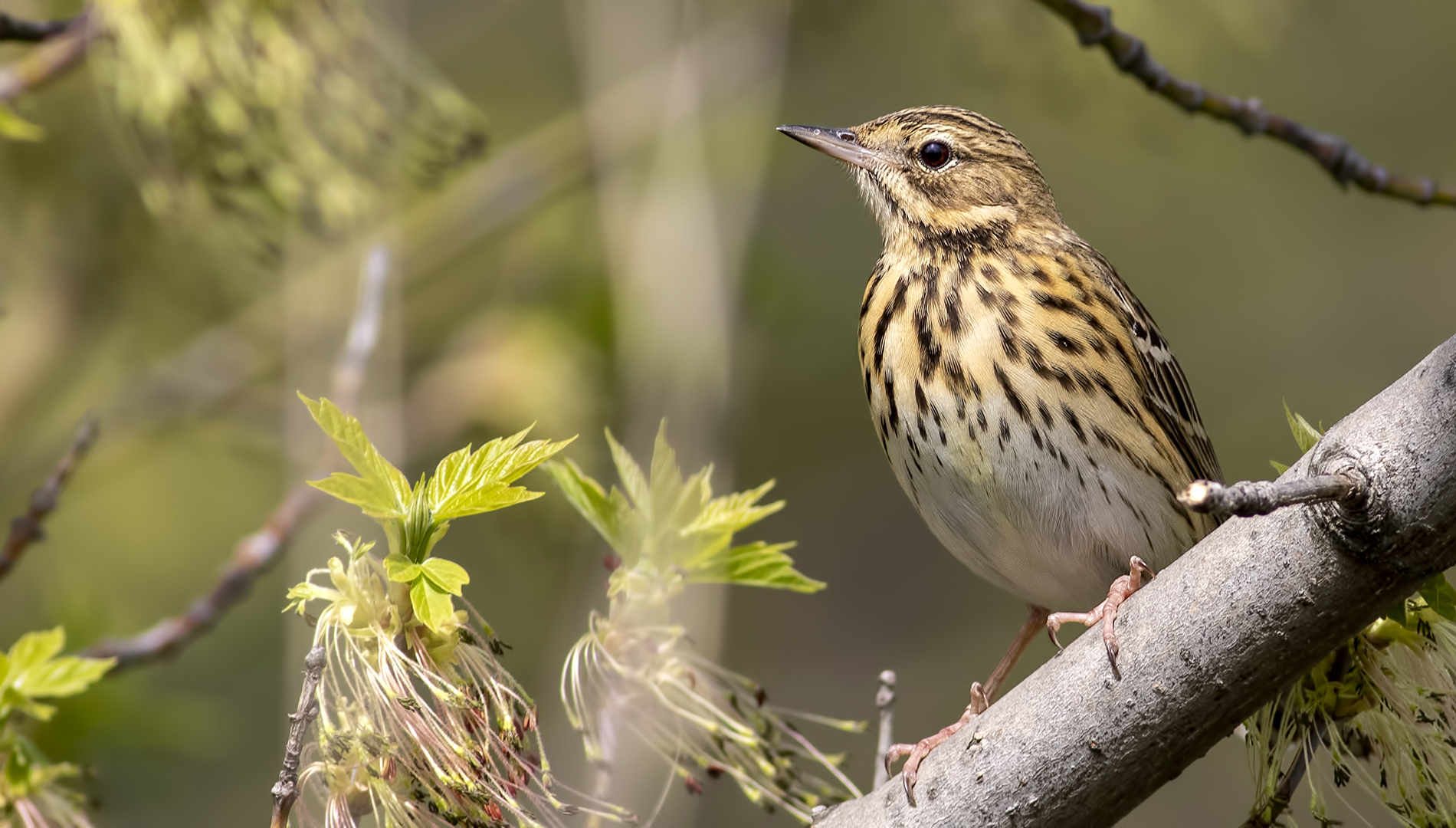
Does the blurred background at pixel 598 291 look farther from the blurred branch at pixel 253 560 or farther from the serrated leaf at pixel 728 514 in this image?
the serrated leaf at pixel 728 514

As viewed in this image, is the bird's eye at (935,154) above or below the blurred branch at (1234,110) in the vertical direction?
above

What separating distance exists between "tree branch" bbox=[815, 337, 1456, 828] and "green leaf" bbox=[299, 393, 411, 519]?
43.8 inches

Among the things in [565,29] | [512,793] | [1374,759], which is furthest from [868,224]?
[512,793]

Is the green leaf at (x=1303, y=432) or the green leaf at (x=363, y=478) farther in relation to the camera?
the green leaf at (x=1303, y=432)

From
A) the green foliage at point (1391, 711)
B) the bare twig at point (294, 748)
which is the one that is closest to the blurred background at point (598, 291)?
the green foliage at point (1391, 711)

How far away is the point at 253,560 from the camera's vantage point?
3926mm

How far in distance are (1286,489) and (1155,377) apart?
2.20 metres

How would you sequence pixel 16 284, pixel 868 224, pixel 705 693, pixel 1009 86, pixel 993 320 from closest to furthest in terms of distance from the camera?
pixel 705 693
pixel 993 320
pixel 16 284
pixel 1009 86
pixel 868 224

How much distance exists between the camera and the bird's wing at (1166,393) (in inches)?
159

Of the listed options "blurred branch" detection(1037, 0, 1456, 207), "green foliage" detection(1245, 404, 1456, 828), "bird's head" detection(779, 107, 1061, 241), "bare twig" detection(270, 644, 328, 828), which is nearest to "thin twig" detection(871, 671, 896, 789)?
"green foliage" detection(1245, 404, 1456, 828)

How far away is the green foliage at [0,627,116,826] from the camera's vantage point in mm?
2543

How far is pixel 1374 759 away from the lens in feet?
10.2

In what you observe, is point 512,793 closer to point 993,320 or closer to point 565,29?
point 993,320

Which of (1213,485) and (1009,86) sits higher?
(1009,86)
